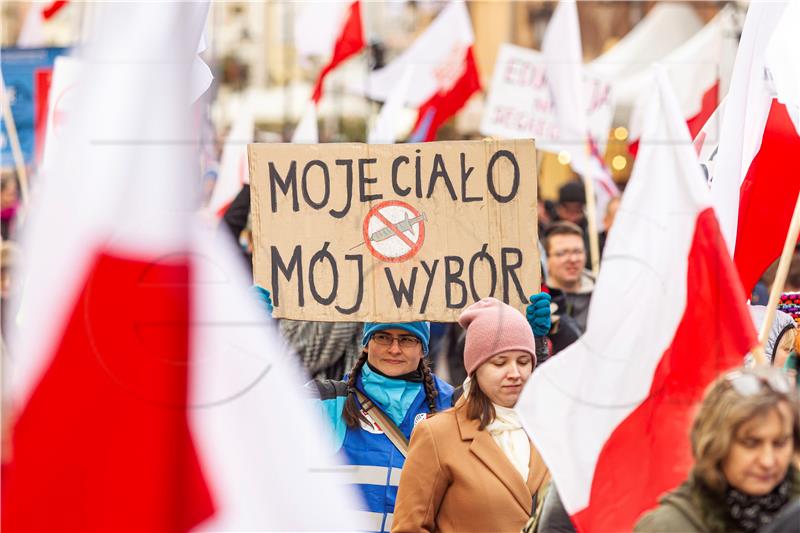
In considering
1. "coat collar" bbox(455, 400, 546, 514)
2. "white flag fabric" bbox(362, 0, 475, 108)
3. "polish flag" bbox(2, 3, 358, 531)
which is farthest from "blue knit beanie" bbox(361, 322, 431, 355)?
"white flag fabric" bbox(362, 0, 475, 108)

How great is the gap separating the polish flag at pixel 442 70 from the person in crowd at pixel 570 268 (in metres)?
Answer: 4.03

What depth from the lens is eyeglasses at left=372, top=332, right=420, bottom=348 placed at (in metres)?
4.99

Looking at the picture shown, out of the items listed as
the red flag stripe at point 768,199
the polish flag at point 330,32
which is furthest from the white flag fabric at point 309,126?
the red flag stripe at point 768,199

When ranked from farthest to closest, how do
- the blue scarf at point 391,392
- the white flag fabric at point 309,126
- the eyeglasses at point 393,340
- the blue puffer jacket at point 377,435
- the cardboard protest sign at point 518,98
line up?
the cardboard protest sign at point 518,98 < the white flag fabric at point 309,126 < the eyeglasses at point 393,340 < the blue scarf at point 391,392 < the blue puffer jacket at point 377,435

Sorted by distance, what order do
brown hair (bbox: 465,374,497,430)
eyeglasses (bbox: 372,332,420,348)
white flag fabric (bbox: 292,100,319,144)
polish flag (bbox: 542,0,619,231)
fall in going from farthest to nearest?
1. white flag fabric (bbox: 292,100,319,144)
2. polish flag (bbox: 542,0,619,231)
3. eyeglasses (bbox: 372,332,420,348)
4. brown hair (bbox: 465,374,497,430)

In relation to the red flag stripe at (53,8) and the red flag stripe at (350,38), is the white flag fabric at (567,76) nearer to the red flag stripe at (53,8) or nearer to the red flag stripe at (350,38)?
the red flag stripe at (350,38)

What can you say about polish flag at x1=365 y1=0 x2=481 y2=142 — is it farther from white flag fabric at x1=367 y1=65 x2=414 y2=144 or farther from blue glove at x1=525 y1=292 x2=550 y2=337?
blue glove at x1=525 y1=292 x2=550 y2=337

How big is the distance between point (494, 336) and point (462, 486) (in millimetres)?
462

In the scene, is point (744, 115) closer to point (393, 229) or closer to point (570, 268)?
point (393, 229)

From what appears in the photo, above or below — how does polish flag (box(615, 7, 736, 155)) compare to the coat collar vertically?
above

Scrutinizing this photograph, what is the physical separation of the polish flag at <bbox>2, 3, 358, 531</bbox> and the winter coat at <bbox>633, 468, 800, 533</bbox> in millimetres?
651

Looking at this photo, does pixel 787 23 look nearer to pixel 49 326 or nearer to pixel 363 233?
pixel 363 233

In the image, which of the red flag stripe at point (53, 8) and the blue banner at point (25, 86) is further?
the red flag stripe at point (53, 8)

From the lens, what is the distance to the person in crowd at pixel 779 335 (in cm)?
562
